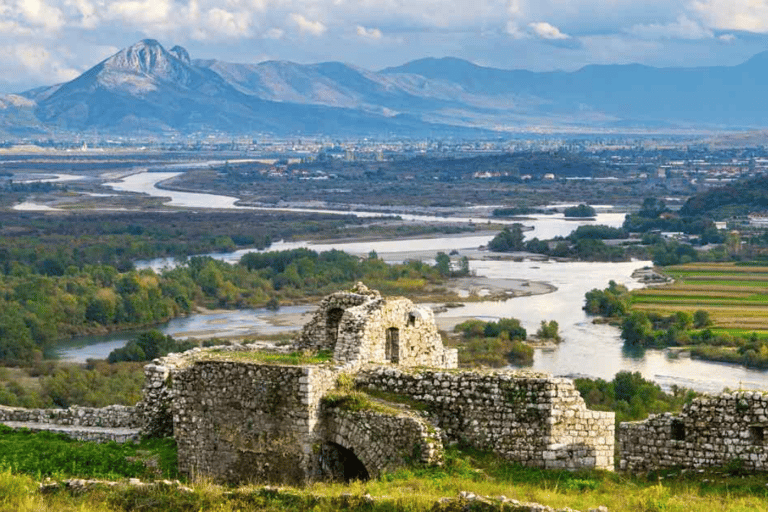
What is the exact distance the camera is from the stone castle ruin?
15.8m

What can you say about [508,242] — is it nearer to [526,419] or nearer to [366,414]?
[366,414]

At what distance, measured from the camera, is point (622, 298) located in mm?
77188

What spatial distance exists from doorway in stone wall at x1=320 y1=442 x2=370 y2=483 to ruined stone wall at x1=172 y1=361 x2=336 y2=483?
19 cm

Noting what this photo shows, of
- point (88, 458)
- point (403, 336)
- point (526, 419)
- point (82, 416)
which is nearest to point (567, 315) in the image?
point (82, 416)

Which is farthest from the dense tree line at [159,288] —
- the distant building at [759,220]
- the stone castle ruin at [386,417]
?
the stone castle ruin at [386,417]

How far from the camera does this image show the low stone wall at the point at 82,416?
20.3 meters

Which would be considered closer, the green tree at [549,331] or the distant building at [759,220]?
the green tree at [549,331]

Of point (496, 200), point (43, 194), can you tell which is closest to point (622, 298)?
point (496, 200)

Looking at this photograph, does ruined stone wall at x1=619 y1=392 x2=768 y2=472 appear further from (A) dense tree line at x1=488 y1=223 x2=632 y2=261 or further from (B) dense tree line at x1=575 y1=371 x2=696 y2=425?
(A) dense tree line at x1=488 y1=223 x2=632 y2=261

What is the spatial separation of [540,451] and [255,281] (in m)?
71.3

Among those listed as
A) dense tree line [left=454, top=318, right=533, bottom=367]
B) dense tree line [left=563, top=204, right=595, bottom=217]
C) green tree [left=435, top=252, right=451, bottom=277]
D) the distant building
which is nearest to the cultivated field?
dense tree line [left=454, top=318, right=533, bottom=367]

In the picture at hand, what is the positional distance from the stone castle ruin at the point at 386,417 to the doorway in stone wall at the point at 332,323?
0.21 metres

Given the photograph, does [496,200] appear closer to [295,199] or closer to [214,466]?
[295,199]

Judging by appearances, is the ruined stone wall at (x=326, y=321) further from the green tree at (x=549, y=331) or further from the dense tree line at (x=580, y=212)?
the dense tree line at (x=580, y=212)
